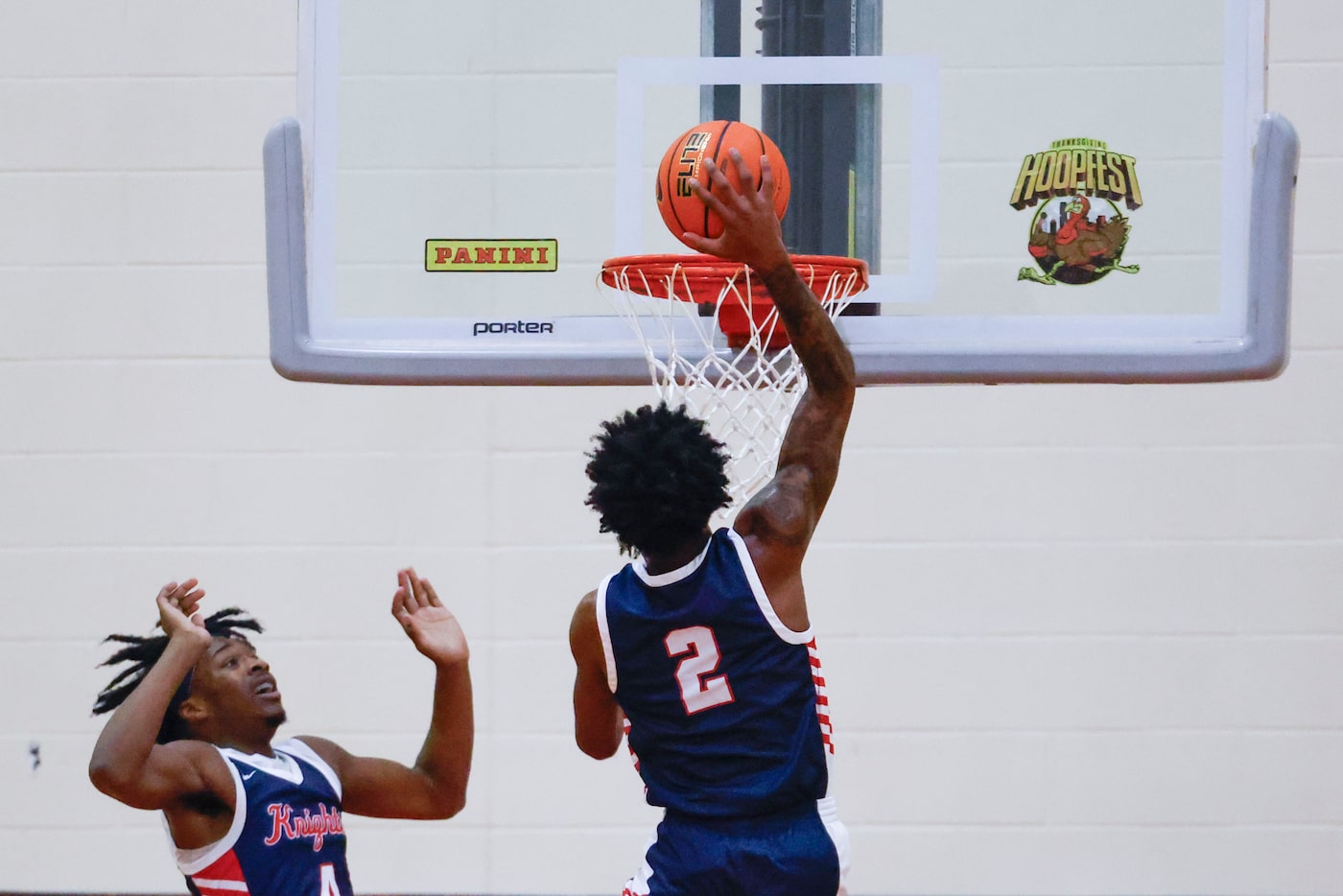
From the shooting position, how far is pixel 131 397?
4906 millimetres

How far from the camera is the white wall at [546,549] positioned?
4785 millimetres

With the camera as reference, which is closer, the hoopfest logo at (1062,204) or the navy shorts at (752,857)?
the navy shorts at (752,857)

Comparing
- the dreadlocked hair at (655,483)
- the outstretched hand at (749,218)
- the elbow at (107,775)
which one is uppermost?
the outstretched hand at (749,218)

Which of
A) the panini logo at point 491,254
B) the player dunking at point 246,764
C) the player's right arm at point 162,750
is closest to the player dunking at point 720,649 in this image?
the player dunking at point 246,764

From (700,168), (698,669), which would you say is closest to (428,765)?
(698,669)

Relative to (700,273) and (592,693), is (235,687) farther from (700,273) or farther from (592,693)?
(700,273)

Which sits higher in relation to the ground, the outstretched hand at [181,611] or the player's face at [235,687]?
the outstretched hand at [181,611]

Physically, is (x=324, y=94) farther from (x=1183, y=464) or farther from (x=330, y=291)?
(x=1183, y=464)

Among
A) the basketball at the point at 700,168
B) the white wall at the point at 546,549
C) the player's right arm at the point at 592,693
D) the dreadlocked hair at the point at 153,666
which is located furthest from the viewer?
the white wall at the point at 546,549

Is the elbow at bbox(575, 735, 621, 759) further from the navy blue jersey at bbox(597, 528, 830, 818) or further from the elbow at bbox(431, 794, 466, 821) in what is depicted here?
the elbow at bbox(431, 794, 466, 821)

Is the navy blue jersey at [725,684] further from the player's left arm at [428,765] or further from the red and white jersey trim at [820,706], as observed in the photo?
the player's left arm at [428,765]

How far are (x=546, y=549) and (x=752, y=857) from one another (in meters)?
2.65

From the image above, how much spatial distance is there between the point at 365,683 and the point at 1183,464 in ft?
8.86

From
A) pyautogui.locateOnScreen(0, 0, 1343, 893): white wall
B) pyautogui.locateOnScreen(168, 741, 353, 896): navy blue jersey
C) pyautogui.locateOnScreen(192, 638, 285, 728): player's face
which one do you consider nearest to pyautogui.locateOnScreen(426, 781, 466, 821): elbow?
pyautogui.locateOnScreen(168, 741, 353, 896): navy blue jersey
